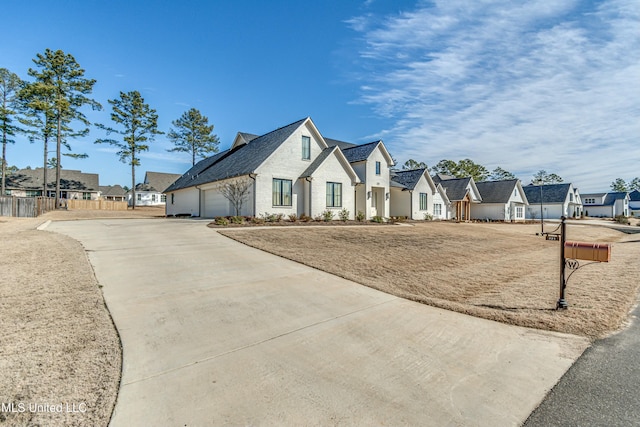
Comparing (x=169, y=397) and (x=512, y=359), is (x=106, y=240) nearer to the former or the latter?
(x=169, y=397)

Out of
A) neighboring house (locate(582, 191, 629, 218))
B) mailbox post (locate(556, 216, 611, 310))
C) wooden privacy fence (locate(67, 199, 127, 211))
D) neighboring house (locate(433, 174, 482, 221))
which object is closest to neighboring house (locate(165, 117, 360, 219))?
mailbox post (locate(556, 216, 611, 310))

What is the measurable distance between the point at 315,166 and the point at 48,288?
1540cm

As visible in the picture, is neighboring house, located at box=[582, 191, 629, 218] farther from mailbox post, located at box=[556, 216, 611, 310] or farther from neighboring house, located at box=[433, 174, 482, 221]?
mailbox post, located at box=[556, 216, 611, 310]

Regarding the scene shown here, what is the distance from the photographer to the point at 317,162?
63.9 ft

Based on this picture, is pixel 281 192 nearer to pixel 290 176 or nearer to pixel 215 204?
pixel 290 176

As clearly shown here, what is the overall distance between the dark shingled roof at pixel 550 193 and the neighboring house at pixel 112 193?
78.1 m

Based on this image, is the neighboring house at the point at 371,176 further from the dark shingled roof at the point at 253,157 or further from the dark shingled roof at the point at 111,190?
the dark shingled roof at the point at 111,190

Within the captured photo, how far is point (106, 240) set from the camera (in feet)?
32.2

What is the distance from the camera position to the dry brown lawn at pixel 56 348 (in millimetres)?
2410

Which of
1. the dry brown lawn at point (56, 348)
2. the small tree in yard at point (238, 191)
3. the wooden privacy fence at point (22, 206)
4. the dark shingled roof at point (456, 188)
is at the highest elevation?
the dark shingled roof at point (456, 188)

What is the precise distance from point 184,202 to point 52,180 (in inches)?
1353

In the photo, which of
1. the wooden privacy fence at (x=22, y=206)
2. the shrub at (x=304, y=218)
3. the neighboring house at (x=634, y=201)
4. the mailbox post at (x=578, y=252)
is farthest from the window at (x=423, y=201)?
the neighboring house at (x=634, y=201)

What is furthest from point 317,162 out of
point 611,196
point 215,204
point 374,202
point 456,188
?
point 611,196

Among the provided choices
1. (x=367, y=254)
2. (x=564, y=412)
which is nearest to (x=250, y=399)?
(x=564, y=412)
